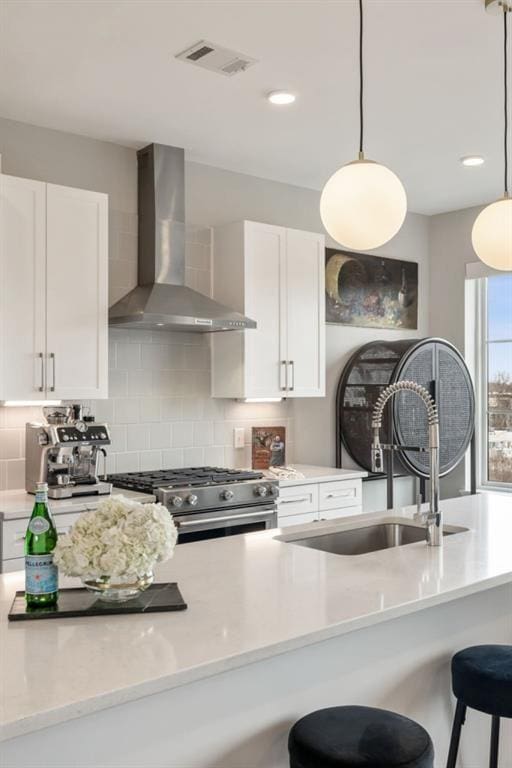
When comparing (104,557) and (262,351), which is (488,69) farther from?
(104,557)

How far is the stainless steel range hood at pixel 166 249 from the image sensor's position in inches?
158

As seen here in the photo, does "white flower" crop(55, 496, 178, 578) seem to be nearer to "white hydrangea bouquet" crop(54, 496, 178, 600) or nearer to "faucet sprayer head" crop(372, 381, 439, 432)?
"white hydrangea bouquet" crop(54, 496, 178, 600)

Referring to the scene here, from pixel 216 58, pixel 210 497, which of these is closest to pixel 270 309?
pixel 210 497

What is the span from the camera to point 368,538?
2.83 meters

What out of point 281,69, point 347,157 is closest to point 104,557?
point 281,69

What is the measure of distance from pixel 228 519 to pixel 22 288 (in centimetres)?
154

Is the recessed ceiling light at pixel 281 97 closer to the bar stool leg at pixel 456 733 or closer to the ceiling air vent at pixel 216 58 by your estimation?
the ceiling air vent at pixel 216 58

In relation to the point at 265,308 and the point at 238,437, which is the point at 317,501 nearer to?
the point at 238,437

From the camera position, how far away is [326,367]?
5266mm

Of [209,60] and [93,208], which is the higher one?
[209,60]

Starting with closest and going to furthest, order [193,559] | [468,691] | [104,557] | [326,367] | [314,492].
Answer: [104,557] → [468,691] → [193,559] → [314,492] → [326,367]

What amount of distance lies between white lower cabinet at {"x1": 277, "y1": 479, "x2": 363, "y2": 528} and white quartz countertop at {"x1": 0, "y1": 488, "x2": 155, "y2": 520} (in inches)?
36.8

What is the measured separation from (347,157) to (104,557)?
3470 mm

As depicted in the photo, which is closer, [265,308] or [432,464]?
[432,464]
